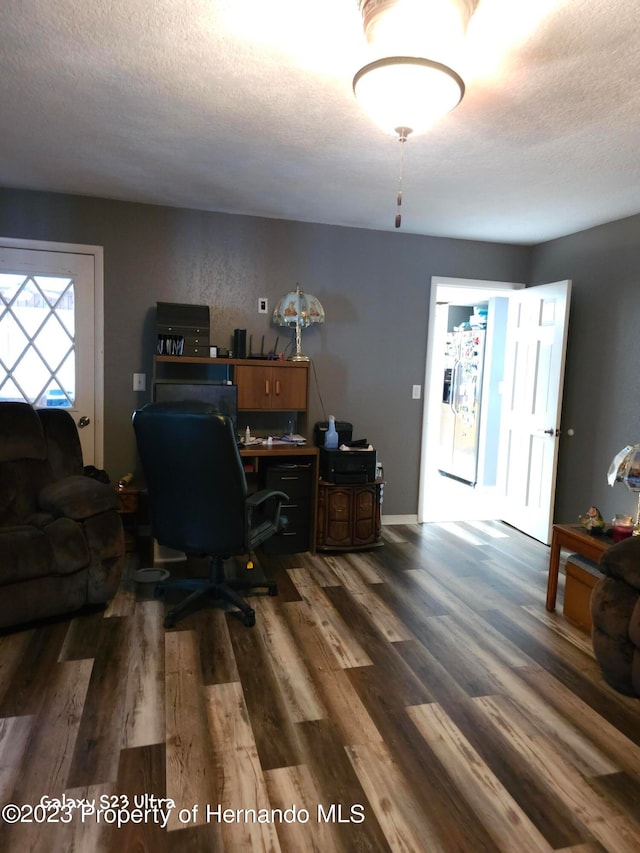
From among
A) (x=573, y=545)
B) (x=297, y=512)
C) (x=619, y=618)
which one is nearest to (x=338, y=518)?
(x=297, y=512)

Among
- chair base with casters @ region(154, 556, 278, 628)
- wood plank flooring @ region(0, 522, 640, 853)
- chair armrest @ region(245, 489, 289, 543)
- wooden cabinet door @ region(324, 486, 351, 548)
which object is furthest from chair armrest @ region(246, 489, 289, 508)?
wooden cabinet door @ region(324, 486, 351, 548)

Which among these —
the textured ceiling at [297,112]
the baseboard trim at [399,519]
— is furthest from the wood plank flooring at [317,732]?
the textured ceiling at [297,112]

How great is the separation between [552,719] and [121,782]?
1590 millimetres

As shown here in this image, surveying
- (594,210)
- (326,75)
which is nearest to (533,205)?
(594,210)

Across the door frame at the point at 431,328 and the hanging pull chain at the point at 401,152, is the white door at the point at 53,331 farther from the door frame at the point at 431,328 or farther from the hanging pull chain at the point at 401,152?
the door frame at the point at 431,328

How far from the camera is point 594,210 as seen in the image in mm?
3596

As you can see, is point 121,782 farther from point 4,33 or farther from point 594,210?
point 594,210

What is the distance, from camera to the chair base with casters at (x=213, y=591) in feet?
9.10

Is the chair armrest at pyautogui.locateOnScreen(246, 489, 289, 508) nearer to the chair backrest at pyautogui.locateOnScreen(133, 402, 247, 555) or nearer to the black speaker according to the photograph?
the chair backrest at pyautogui.locateOnScreen(133, 402, 247, 555)

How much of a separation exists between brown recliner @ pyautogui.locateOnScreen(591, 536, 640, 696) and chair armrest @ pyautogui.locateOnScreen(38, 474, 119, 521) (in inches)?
94.9

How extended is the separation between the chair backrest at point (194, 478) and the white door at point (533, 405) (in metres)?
2.66

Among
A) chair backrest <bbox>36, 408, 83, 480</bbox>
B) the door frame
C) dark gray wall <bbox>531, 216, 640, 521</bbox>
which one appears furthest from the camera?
the door frame

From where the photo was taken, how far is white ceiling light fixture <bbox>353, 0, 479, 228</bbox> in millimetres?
1491

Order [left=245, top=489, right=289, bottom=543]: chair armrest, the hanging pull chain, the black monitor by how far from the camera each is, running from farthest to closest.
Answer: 1. the black monitor
2. [left=245, top=489, right=289, bottom=543]: chair armrest
3. the hanging pull chain
